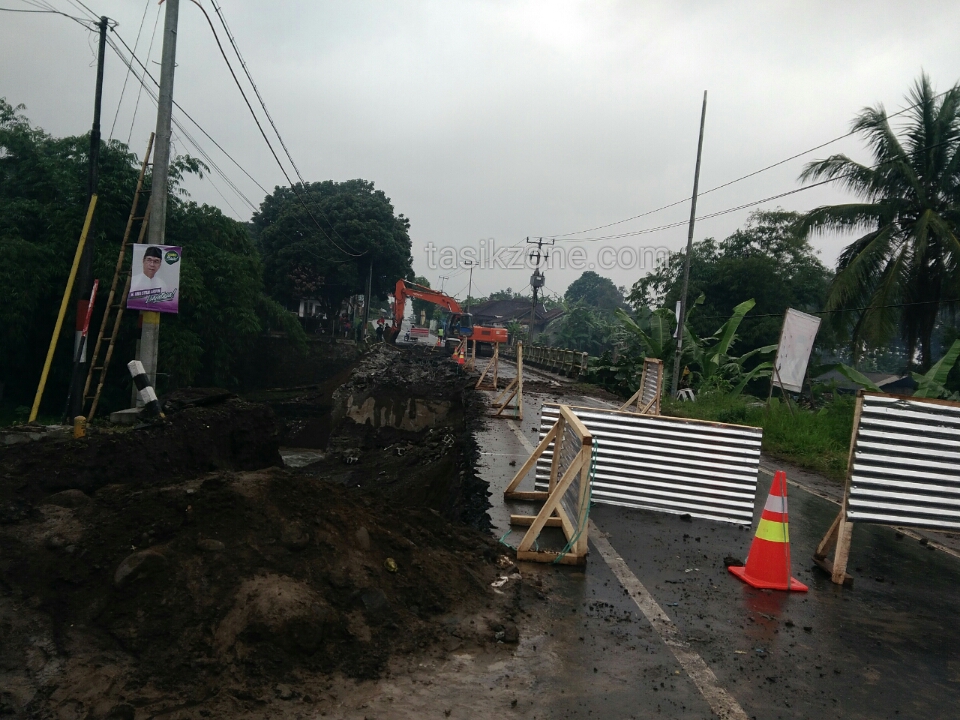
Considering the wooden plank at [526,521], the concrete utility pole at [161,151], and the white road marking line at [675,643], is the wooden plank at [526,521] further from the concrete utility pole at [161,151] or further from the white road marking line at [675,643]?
the concrete utility pole at [161,151]

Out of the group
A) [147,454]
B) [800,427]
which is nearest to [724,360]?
[800,427]

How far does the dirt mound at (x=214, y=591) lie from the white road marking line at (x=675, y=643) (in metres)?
1.06

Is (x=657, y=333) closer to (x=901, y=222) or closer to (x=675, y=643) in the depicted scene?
(x=901, y=222)

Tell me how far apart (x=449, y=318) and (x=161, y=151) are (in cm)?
3441

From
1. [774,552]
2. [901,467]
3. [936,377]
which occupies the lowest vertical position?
[774,552]

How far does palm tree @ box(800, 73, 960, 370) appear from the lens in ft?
66.6

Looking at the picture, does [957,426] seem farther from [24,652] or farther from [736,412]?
[736,412]

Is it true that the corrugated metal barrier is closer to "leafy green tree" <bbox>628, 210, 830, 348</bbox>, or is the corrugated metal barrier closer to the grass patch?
the grass patch

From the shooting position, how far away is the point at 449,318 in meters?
46.9

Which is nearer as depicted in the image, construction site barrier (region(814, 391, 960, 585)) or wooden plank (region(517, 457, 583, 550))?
wooden plank (region(517, 457, 583, 550))

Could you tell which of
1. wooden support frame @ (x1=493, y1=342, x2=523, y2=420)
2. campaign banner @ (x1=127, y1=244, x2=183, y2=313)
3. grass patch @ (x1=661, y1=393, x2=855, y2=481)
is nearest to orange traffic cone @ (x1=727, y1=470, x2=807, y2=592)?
grass patch @ (x1=661, y1=393, x2=855, y2=481)

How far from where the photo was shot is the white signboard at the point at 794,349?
1600 centimetres

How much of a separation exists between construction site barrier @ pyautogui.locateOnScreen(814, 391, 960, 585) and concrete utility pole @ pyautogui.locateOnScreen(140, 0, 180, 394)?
1086 cm

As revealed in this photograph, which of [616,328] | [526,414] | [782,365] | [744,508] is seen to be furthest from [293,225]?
[744,508]
